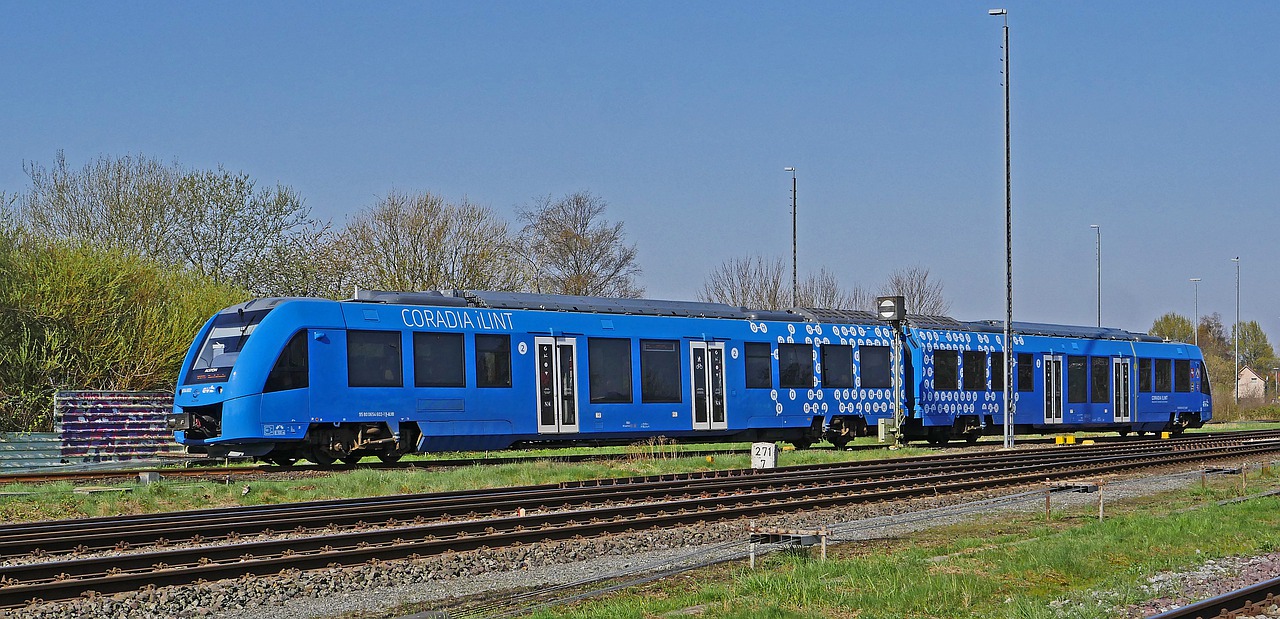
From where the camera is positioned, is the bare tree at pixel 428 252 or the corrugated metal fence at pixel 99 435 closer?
the corrugated metal fence at pixel 99 435

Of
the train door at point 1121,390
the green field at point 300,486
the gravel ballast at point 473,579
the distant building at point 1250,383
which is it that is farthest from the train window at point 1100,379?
the distant building at point 1250,383

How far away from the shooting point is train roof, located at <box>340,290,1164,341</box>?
2308cm

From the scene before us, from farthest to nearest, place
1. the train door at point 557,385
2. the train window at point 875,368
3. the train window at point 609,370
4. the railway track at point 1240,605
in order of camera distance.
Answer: the train window at point 875,368 < the train window at point 609,370 < the train door at point 557,385 < the railway track at point 1240,605

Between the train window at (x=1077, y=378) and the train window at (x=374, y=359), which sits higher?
the train window at (x=374, y=359)

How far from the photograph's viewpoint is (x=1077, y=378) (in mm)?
35406

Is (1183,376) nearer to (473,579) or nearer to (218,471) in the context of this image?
(218,471)

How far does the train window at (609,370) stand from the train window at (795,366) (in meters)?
4.43

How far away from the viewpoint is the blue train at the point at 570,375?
822 inches

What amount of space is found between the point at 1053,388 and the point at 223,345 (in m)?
22.8

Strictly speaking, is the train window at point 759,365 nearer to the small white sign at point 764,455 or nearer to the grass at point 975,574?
the small white sign at point 764,455

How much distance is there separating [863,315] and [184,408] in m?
16.5

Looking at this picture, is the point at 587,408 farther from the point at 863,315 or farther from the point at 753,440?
the point at 863,315

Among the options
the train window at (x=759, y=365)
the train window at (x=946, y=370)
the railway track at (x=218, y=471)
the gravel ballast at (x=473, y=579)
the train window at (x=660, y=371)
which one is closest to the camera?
the gravel ballast at (x=473, y=579)

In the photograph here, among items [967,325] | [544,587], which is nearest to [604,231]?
[967,325]
